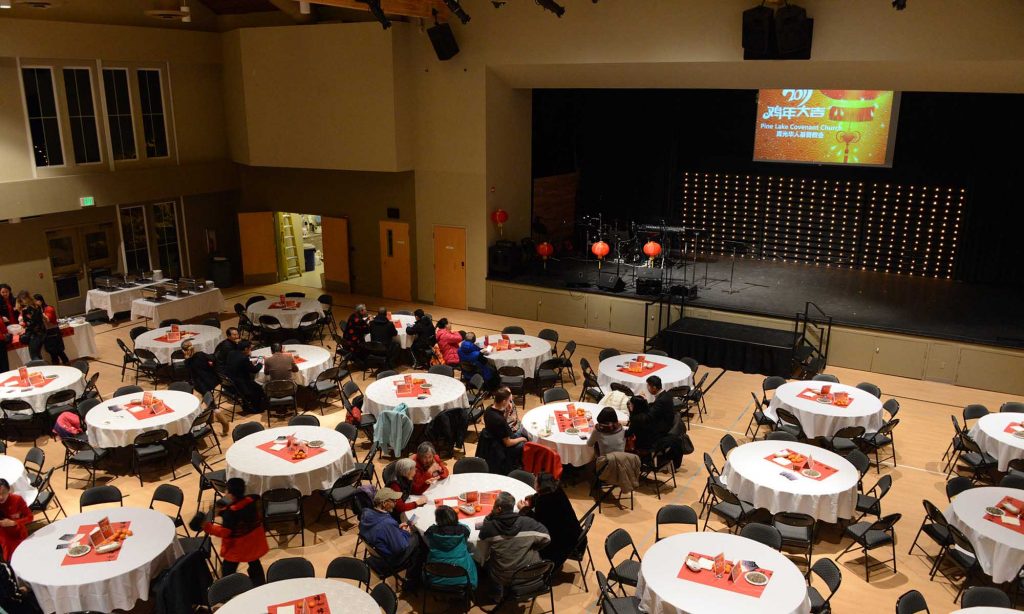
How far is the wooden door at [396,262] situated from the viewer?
18.0 meters

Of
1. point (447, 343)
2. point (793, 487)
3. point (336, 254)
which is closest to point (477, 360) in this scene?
point (447, 343)

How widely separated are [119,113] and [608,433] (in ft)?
46.5

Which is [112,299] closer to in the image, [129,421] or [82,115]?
[82,115]

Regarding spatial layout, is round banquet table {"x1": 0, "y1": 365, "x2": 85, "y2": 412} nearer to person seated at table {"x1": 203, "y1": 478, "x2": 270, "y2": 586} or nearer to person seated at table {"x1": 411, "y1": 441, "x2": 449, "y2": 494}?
person seated at table {"x1": 203, "y1": 478, "x2": 270, "y2": 586}

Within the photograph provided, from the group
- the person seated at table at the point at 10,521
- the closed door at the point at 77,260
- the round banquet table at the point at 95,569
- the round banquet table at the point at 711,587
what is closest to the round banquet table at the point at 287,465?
the round banquet table at the point at 95,569

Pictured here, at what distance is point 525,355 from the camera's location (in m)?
12.1

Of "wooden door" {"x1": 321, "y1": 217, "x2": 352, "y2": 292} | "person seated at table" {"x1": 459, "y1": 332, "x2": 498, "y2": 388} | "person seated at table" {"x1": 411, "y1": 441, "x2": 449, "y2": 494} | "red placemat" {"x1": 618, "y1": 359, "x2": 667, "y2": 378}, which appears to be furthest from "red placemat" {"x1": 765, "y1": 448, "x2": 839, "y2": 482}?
"wooden door" {"x1": 321, "y1": 217, "x2": 352, "y2": 292}

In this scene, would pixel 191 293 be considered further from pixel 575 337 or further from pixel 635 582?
pixel 635 582

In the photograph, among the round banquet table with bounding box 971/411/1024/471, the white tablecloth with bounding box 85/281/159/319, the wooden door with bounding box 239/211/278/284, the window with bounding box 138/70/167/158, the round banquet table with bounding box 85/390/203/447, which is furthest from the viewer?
the wooden door with bounding box 239/211/278/284

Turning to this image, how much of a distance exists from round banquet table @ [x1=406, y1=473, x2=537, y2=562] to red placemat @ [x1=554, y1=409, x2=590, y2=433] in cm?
166

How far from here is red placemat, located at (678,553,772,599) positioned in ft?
19.7

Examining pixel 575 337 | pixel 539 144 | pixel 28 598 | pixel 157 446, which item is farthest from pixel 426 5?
pixel 28 598

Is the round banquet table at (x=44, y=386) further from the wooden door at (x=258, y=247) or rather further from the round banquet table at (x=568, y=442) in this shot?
the wooden door at (x=258, y=247)

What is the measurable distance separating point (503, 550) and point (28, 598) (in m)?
3.87
